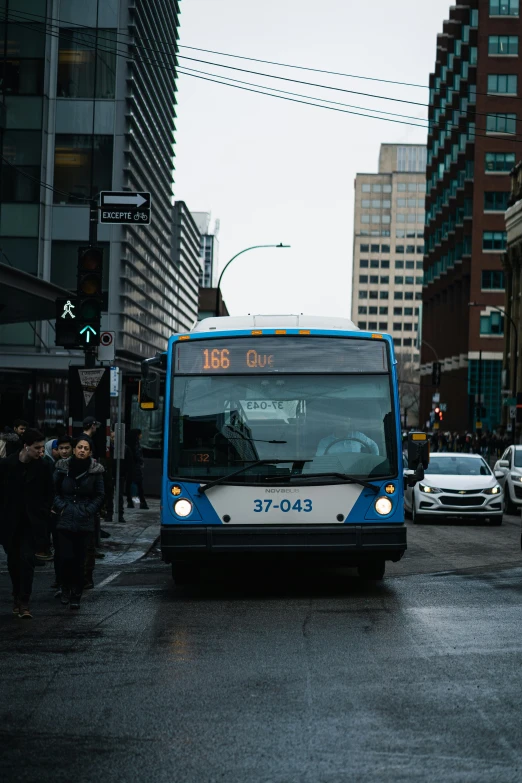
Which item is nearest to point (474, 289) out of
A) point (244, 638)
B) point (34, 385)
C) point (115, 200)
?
point (34, 385)

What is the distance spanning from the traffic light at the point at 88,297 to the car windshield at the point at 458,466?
10.7 m

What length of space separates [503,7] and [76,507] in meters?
91.8

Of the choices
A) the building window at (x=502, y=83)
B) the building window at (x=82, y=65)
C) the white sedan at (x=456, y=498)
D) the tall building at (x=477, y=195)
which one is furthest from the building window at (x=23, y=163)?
the building window at (x=502, y=83)

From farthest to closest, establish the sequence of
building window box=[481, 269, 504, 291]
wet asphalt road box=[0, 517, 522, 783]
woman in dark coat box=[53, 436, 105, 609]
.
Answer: building window box=[481, 269, 504, 291] → woman in dark coat box=[53, 436, 105, 609] → wet asphalt road box=[0, 517, 522, 783]

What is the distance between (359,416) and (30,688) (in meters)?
5.90

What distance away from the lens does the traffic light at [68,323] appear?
18031 millimetres

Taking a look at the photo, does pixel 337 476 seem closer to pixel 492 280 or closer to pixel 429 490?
pixel 429 490

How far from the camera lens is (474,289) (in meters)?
97.9

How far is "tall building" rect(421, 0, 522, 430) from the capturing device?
314 feet

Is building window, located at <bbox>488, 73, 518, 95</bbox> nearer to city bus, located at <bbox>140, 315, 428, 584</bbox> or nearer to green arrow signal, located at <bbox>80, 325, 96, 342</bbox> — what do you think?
green arrow signal, located at <bbox>80, 325, 96, 342</bbox>

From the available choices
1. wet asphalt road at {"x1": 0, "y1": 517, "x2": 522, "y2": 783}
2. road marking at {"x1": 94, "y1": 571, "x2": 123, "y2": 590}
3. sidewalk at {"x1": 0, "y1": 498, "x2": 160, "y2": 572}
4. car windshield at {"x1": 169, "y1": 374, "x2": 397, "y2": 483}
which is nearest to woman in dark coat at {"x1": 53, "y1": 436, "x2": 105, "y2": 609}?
wet asphalt road at {"x1": 0, "y1": 517, "x2": 522, "y2": 783}

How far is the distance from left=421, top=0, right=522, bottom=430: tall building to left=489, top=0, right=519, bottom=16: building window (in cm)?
8

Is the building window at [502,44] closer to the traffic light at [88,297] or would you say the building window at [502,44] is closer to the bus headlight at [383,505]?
the traffic light at [88,297]

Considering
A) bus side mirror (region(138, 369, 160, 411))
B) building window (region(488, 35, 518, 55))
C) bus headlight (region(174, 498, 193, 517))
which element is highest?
building window (region(488, 35, 518, 55))
